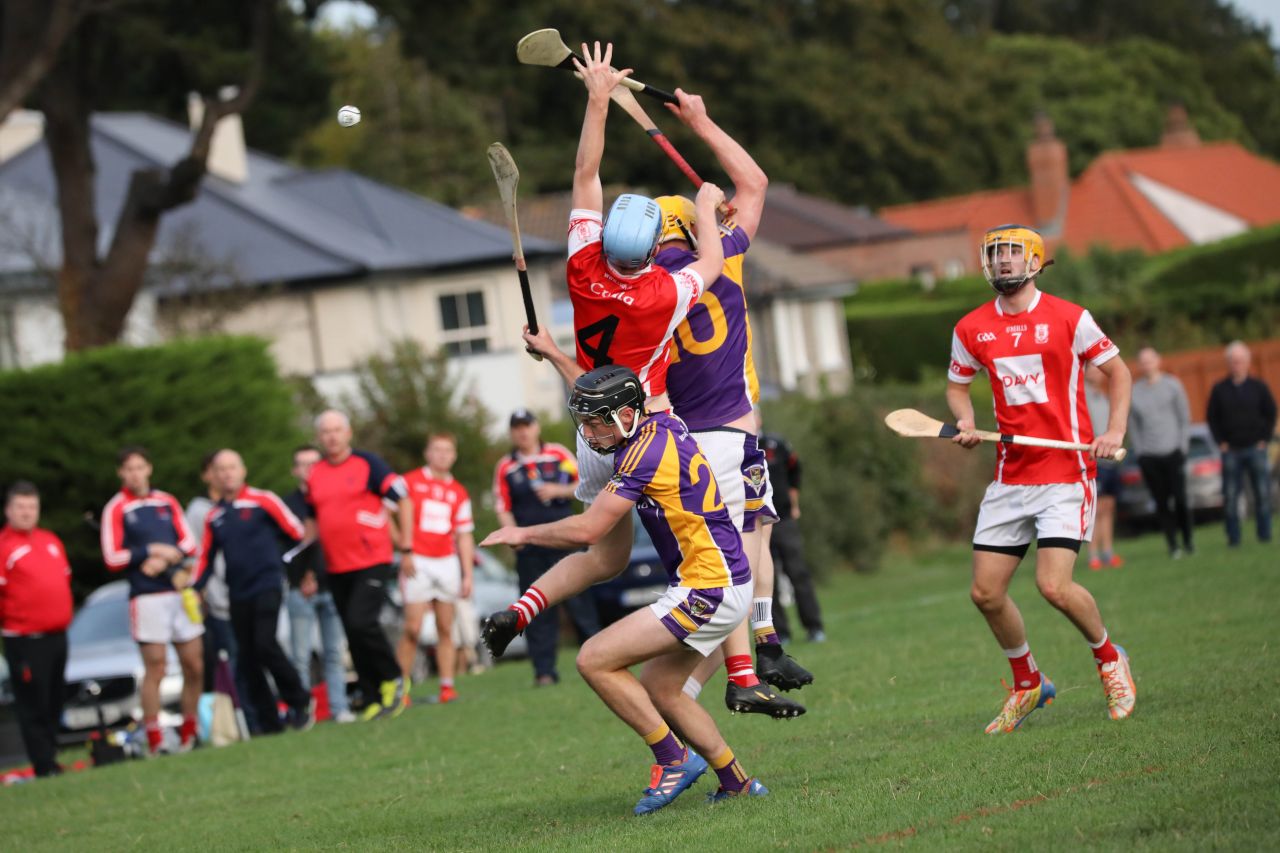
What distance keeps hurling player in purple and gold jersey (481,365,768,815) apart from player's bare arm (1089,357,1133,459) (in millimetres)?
2145

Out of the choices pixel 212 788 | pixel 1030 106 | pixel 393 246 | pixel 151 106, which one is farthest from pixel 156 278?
pixel 1030 106

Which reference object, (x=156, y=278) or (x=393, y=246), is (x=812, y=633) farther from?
(x=393, y=246)

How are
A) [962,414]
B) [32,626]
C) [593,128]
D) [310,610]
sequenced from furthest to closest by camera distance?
[310,610]
[32,626]
[962,414]
[593,128]

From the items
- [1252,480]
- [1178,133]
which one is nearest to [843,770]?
[1252,480]

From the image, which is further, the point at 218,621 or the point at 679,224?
the point at 218,621

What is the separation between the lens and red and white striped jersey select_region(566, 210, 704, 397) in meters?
7.63

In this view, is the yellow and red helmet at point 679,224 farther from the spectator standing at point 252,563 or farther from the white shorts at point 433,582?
the white shorts at point 433,582

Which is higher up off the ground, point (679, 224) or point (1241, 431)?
point (679, 224)

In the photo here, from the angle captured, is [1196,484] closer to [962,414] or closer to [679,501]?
[962,414]

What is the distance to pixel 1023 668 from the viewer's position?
29.1ft

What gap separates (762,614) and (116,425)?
54.5ft

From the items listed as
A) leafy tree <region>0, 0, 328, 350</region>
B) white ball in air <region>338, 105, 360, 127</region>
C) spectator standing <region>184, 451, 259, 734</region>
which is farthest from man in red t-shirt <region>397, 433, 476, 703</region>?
leafy tree <region>0, 0, 328, 350</region>

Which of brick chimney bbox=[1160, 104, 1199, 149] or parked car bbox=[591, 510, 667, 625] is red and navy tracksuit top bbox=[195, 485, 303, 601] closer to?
parked car bbox=[591, 510, 667, 625]

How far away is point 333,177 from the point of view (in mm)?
40094
